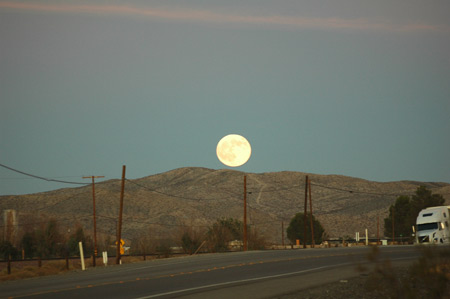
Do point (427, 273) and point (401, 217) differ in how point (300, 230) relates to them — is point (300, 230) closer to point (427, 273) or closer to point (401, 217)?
point (401, 217)

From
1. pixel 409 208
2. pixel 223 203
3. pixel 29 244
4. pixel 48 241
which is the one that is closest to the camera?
pixel 29 244

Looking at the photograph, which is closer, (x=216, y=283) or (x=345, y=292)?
(x=345, y=292)

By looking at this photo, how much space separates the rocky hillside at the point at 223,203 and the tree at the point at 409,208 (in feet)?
86.0

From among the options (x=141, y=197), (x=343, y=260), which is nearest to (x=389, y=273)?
(x=343, y=260)

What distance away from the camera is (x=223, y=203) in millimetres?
158250

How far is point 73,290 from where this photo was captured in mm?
19297

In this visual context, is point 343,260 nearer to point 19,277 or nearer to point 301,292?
point 301,292

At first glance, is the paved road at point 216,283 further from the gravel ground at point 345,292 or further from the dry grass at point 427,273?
the dry grass at point 427,273

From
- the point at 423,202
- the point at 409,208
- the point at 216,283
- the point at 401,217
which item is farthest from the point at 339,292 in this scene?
the point at 401,217

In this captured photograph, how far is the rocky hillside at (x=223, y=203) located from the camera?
13025 cm

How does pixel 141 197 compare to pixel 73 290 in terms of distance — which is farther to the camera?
pixel 141 197

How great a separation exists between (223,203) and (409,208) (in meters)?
70.5

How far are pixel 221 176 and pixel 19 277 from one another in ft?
517

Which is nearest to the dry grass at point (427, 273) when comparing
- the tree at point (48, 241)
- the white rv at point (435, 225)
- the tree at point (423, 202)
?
the white rv at point (435, 225)
